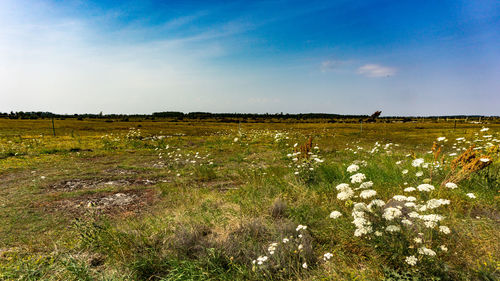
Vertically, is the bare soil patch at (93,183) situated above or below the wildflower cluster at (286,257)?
below

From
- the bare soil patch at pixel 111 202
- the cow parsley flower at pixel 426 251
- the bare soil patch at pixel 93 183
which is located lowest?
the bare soil patch at pixel 93 183

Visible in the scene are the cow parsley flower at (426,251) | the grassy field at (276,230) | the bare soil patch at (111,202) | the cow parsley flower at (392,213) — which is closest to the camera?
the cow parsley flower at (426,251)

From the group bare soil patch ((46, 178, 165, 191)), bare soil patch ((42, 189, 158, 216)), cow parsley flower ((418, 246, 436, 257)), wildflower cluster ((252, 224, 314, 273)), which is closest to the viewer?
cow parsley flower ((418, 246, 436, 257))

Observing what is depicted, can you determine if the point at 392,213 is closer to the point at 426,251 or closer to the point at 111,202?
the point at 426,251

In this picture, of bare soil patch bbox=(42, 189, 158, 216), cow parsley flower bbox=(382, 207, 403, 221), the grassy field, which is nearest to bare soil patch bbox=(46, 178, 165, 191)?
the grassy field

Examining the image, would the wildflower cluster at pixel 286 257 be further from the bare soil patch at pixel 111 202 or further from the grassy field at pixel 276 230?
the bare soil patch at pixel 111 202

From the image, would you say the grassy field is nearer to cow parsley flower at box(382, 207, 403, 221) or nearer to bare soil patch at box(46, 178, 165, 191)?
cow parsley flower at box(382, 207, 403, 221)

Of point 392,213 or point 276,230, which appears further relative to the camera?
point 276,230

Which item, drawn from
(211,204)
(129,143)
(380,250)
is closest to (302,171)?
(211,204)

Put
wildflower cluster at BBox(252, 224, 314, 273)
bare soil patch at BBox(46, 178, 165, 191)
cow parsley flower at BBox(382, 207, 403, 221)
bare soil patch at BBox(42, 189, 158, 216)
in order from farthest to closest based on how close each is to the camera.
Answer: bare soil patch at BBox(46, 178, 165, 191) → bare soil patch at BBox(42, 189, 158, 216) → wildflower cluster at BBox(252, 224, 314, 273) → cow parsley flower at BBox(382, 207, 403, 221)

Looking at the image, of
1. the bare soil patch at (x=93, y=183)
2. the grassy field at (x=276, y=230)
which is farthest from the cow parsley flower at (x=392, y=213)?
the bare soil patch at (x=93, y=183)

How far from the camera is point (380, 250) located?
113 inches

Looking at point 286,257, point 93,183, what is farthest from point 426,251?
point 93,183

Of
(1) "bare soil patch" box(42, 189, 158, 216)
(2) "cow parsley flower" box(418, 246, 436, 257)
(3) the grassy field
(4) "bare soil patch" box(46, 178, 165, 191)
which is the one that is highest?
(2) "cow parsley flower" box(418, 246, 436, 257)
